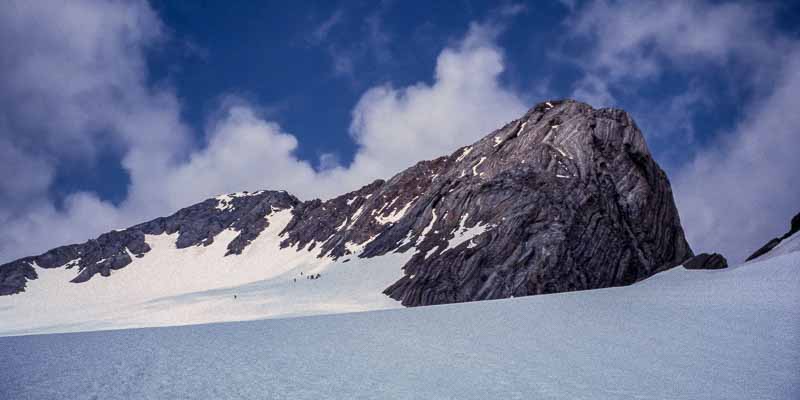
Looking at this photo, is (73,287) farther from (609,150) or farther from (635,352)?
(635,352)

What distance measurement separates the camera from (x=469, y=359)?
19.0m

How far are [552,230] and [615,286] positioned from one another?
32.1 ft

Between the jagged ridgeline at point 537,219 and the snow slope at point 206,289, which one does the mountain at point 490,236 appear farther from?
the snow slope at point 206,289

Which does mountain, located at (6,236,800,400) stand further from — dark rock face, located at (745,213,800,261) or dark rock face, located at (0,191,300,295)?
dark rock face, located at (0,191,300,295)

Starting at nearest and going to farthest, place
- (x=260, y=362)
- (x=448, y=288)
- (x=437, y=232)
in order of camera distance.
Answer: (x=260, y=362) → (x=448, y=288) → (x=437, y=232)

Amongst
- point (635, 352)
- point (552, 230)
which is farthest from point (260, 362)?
point (552, 230)

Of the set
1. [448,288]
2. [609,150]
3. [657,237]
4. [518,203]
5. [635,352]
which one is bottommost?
[635,352]

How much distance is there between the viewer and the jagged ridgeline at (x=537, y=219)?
177 feet

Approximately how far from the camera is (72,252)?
473 ft

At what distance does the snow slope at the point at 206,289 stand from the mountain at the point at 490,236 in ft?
1.71

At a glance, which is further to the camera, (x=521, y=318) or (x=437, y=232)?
(x=437, y=232)

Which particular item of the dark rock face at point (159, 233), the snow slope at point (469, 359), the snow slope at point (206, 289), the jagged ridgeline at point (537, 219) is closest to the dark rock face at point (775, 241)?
the jagged ridgeline at point (537, 219)

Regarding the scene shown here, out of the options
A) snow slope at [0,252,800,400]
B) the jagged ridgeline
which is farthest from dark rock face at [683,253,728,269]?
snow slope at [0,252,800,400]

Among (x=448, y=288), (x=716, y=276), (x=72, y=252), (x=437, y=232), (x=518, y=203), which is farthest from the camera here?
(x=72, y=252)
